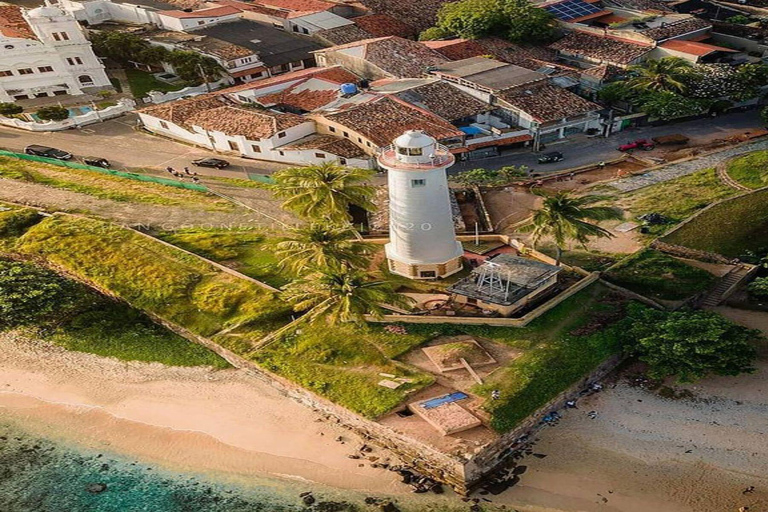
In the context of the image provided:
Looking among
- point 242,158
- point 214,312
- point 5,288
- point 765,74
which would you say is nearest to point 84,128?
point 242,158

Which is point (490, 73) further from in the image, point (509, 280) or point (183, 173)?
point (509, 280)

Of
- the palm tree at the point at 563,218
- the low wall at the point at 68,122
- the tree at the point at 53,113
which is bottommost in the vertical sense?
the palm tree at the point at 563,218

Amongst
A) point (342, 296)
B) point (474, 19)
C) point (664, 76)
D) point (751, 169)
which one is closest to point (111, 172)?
point (342, 296)

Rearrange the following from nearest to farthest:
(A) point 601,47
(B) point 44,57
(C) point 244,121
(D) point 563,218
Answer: (D) point 563,218 → (C) point 244,121 → (B) point 44,57 → (A) point 601,47

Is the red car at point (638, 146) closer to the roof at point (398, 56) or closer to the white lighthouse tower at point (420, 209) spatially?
the roof at point (398, 56)

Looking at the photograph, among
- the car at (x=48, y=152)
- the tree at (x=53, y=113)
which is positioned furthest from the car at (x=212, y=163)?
the tree at (x=53, y=113)

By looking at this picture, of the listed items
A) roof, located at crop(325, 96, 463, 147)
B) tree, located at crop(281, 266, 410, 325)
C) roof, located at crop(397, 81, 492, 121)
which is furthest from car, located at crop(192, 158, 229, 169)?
tree, located at crop(281, 266, 410, 325)
